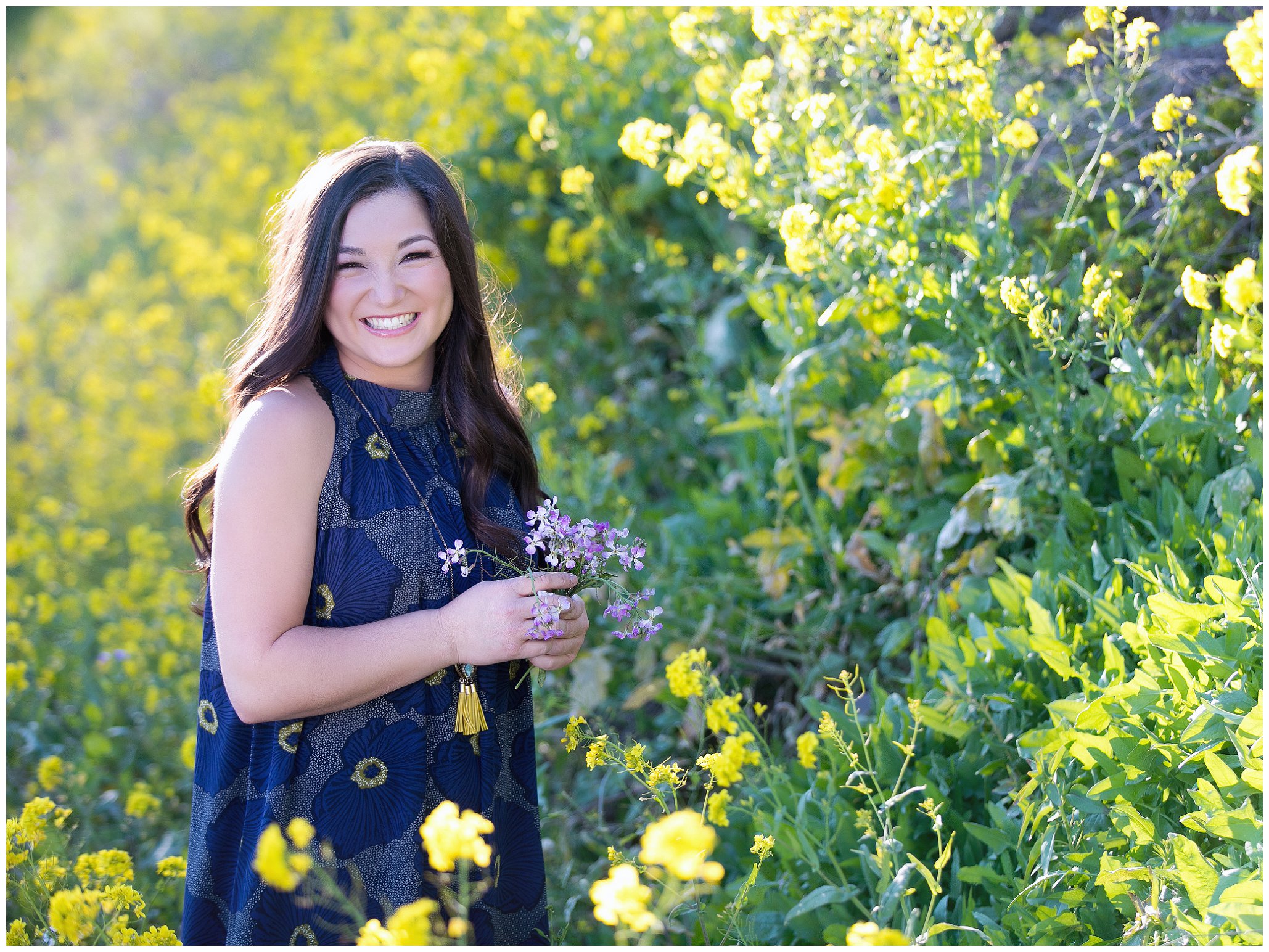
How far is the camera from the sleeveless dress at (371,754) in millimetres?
1478

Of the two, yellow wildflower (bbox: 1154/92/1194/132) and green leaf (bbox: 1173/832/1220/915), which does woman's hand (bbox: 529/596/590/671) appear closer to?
green leaf (bbox: 1173/832/1220/915)

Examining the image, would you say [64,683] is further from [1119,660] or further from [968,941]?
[1119,660]

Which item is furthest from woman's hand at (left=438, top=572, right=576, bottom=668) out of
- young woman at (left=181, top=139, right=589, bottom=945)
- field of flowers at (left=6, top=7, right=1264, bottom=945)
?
field of flowers at (left=6, top=7, right=1264, bottom=945)

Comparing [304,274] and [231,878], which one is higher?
[304,274]

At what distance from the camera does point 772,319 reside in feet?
8.89

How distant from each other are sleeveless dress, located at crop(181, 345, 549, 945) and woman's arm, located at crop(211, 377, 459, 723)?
57mm

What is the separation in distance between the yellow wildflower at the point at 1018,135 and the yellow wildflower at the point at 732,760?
1.22 metres

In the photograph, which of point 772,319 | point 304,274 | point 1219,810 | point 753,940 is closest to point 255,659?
point 304,274

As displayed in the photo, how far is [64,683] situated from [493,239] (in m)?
2.24

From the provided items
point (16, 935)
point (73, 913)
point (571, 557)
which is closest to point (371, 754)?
point (571, 557)

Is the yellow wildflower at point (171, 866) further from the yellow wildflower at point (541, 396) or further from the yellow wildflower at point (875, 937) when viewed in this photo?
the yellow wildflower at point (875, 937)

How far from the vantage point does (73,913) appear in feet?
5.07

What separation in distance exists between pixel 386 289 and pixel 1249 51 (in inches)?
52.4

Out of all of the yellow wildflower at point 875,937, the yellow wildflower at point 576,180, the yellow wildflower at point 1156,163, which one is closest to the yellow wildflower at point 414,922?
the yellow wildflower at point 875,937
